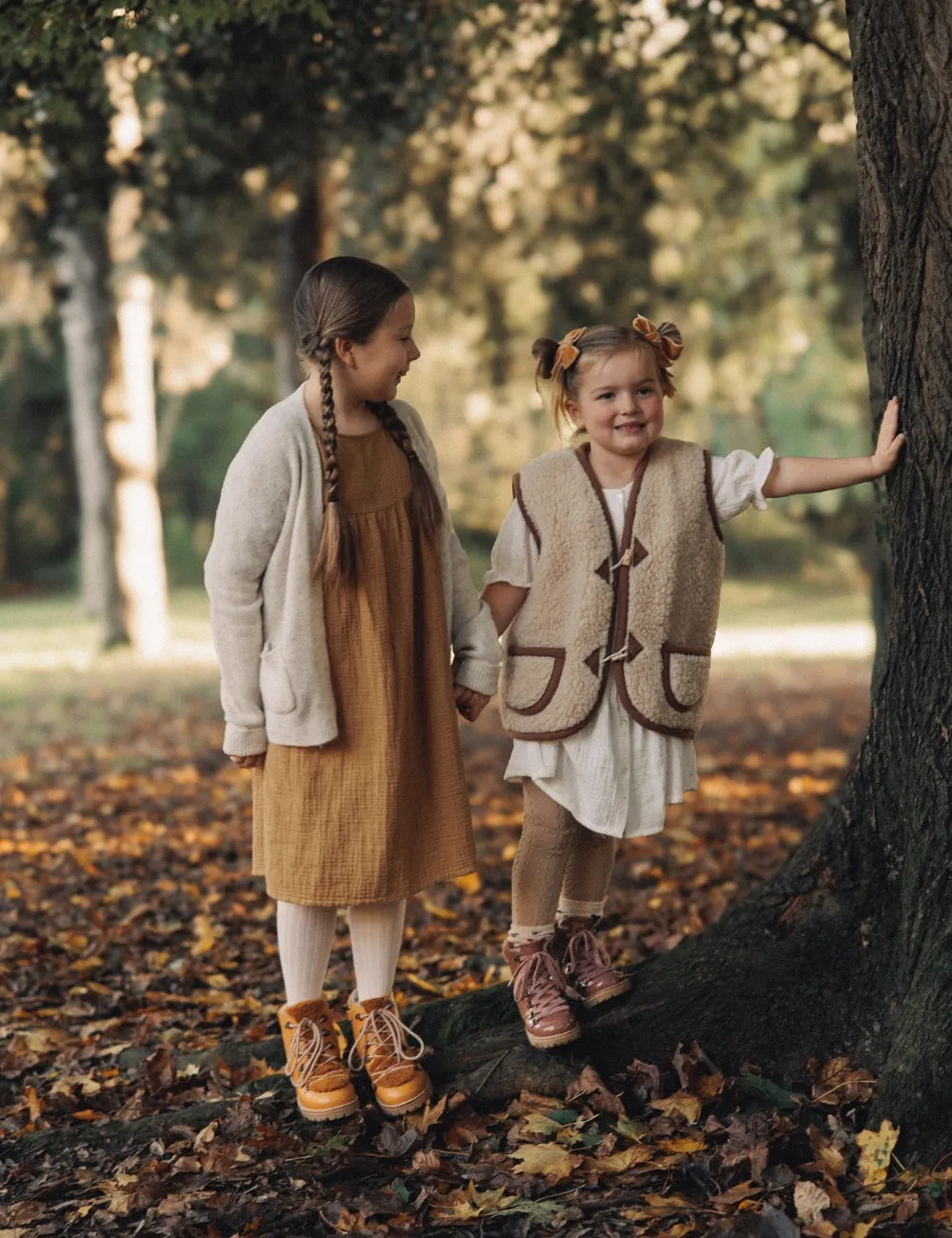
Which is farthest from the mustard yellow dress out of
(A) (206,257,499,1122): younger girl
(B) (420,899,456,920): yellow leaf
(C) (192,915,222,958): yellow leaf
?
(B) (420,899,456,920): yellow leaf

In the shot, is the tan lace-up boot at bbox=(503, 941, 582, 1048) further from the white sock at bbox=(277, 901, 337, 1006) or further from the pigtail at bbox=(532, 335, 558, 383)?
the pigtail at bbox=(532, 335, 558, 383)

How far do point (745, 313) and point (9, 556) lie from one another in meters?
22.7

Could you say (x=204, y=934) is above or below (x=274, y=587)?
below

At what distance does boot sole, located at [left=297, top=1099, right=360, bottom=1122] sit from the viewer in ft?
10.4

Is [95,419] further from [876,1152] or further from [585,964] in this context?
[876,1152]

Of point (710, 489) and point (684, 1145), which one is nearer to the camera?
point (684, 1145)

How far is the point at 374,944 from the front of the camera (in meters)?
3.30

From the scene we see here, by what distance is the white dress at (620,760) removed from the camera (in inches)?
126

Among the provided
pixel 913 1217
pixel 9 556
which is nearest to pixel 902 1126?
pixel 913 1217

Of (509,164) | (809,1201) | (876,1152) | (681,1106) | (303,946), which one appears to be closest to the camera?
(809,1201)

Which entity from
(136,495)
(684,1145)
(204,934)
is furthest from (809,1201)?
(136,495)

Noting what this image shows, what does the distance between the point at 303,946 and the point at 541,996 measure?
1.89 ft

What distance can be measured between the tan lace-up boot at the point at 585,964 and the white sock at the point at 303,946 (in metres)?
0.55

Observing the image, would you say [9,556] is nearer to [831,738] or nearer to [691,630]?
[831,738]
